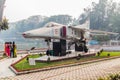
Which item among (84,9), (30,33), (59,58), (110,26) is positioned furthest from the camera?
(84,9)

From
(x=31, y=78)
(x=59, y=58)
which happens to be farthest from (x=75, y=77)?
(x=59, y=58)

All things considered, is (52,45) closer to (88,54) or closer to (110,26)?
(88,54)

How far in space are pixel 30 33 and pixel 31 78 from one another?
7823mm

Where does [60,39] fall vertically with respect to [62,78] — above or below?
above

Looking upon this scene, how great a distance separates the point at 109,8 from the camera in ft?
363

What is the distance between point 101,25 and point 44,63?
287 ft

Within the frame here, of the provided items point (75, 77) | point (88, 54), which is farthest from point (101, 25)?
point (75, 77)

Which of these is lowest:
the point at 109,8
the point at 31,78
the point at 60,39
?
the point at 31,78

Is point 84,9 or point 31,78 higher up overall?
point 84,9

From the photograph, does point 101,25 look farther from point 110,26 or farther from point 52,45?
point 52,45

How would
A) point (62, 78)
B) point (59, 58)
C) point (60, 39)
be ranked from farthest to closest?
point (60, 39) < point (59, 58) < point (62, 78)

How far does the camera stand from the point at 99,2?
4584 inches

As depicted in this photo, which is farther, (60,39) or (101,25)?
(101,25)

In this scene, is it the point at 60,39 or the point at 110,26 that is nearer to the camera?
the point at 60,39
